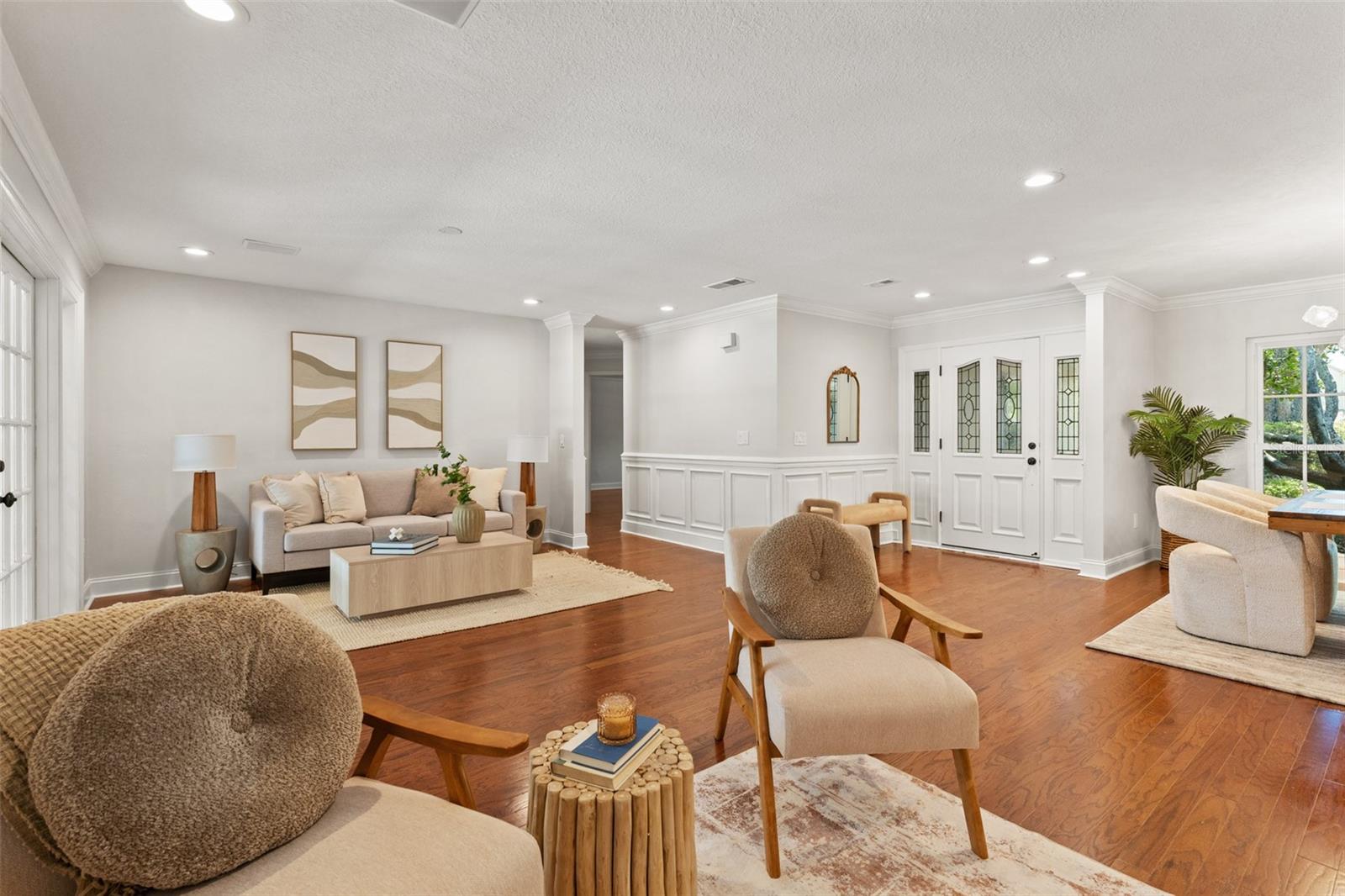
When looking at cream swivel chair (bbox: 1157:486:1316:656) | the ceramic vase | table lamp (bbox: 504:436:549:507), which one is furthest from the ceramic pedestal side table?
cream swivel chair (bbox: 1157:486:1316:656)

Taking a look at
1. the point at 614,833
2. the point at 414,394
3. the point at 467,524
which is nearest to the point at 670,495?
the point at 414,394

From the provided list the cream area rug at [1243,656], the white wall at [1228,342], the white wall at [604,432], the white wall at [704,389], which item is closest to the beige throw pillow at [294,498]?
the white wall at [704,389]

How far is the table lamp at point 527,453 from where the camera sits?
19.7 feet

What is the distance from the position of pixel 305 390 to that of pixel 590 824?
5.27 meters

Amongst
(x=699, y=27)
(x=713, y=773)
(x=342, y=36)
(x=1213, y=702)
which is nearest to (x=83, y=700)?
(x=713, y=773)

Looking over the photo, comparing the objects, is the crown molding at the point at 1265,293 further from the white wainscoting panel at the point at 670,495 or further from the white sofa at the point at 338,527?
the white sofa at the point at 338,527

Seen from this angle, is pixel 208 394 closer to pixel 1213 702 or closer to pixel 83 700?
pixel 83 700

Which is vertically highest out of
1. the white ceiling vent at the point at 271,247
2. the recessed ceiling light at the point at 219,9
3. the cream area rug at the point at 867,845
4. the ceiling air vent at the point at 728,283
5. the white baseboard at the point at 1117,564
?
the ceiling air vent at the point at 728,283

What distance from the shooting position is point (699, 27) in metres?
1.97

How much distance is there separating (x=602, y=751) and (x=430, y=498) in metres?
4.51

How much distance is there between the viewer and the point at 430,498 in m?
5.54

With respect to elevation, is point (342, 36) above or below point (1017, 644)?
above

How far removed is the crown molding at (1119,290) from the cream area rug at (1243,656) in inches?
100

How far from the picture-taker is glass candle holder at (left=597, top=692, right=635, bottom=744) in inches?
57.9
